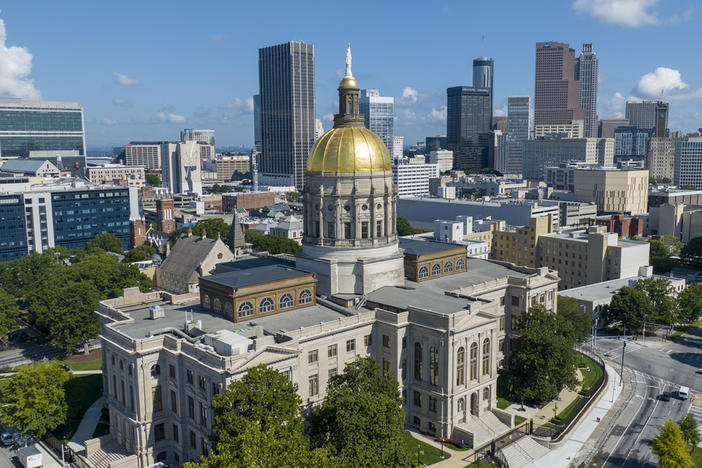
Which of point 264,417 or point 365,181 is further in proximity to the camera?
point 365,181

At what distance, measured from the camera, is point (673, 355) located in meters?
105

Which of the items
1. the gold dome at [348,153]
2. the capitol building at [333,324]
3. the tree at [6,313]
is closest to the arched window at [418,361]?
the capitol building at [333,324]

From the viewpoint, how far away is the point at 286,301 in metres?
79.2

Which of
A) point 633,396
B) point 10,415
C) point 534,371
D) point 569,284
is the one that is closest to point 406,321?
point 534,371

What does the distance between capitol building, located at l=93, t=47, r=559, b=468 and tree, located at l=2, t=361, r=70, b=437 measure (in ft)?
20.4

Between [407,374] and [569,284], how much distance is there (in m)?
85.1

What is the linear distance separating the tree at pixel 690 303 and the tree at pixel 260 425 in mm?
93083

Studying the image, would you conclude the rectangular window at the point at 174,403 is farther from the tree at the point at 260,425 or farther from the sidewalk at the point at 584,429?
the sidewalk at the point at 584,429

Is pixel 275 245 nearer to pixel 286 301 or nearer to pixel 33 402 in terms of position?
pixel 286 301

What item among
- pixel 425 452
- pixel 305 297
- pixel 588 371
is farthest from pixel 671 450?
pixel 305 297

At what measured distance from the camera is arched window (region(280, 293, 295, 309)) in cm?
7881

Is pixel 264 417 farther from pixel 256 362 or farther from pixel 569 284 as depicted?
pixel 569 284

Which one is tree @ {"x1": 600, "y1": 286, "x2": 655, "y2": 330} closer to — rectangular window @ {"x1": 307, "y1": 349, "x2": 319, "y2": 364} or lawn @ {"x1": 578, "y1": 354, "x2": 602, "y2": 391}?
lawn @ {"x1": 578, "y1": 354, "x2": 602, "y2": 391}

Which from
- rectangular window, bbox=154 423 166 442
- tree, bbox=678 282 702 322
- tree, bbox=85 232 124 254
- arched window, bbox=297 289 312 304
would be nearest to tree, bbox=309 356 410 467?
arched window, bbox=297 289 312 304
